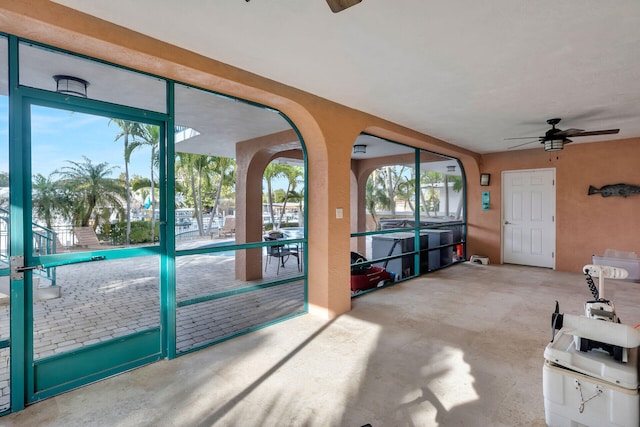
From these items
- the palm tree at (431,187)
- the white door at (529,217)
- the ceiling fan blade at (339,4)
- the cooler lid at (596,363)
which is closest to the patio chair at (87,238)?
the ceiling fan blade at (339,4)

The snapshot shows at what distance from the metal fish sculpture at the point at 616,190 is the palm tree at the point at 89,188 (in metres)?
7.56

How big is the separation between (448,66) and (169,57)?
2263mm

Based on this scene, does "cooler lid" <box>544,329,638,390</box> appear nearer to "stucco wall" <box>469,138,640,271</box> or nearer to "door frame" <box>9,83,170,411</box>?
"door frame" <box>9,83,170,411</box>

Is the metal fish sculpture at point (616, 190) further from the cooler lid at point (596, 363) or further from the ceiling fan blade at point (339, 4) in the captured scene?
the ceiling fan blade at point (339, 4)

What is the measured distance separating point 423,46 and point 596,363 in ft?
7.43

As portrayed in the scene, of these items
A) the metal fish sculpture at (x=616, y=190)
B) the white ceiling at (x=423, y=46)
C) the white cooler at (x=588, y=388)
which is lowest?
the white cooler at (x=588, y=388)

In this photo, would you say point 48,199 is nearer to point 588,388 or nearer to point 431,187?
point 588,388

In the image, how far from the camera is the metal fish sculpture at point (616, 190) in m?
5.62

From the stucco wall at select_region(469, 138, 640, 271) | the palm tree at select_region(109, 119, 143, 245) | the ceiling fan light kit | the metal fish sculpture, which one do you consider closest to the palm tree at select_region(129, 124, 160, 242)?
the palm tree at select_region(109, 119, 143, 245)

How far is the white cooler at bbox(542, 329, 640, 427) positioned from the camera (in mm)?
1587

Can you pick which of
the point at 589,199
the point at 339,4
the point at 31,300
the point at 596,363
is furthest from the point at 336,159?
the point at 589,199

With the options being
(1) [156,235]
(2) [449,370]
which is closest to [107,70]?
(1) [156,235]

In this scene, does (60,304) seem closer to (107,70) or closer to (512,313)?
(107,70)

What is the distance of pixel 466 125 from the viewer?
4.81m
